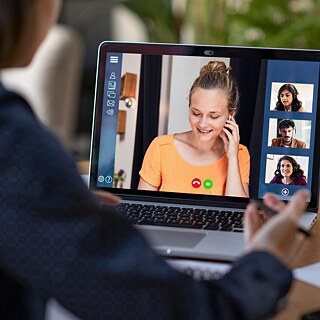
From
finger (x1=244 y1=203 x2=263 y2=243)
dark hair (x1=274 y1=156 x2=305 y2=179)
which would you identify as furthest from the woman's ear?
finger (x1=244 y1=203 x2=263 y2=243)

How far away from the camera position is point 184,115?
49.1 inches

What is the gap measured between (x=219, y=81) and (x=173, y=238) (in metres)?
0.32

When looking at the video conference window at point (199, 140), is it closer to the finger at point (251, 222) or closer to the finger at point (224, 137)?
the finger at point (224, 137)

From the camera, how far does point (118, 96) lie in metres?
1.30

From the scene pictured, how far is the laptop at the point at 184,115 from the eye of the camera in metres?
1.23

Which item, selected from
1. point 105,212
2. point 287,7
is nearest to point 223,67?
point 105,212

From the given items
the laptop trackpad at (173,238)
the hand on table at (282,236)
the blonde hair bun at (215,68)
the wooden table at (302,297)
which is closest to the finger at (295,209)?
the hand on table at (282,236)

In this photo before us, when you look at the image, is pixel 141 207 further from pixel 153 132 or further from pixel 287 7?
pixel 287 7

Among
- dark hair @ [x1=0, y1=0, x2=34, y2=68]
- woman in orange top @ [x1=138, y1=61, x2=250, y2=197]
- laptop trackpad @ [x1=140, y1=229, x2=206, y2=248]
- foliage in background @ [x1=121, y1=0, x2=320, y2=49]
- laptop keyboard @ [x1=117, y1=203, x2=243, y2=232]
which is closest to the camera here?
dark hair @ [x1=0, y1=0, x2=34, y2=68]

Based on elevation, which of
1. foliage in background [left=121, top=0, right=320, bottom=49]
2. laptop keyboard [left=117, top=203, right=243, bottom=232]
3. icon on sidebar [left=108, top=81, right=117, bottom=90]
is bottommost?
laptop keyboard [left=117, top=203, right=243, bottom=232]

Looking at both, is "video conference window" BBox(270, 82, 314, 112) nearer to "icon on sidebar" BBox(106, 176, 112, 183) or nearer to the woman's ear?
the woman's ear

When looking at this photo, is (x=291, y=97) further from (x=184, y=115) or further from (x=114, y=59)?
(x=114, y=59)

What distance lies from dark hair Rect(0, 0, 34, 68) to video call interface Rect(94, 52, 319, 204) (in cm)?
57

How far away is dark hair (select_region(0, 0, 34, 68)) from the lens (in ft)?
2.21
